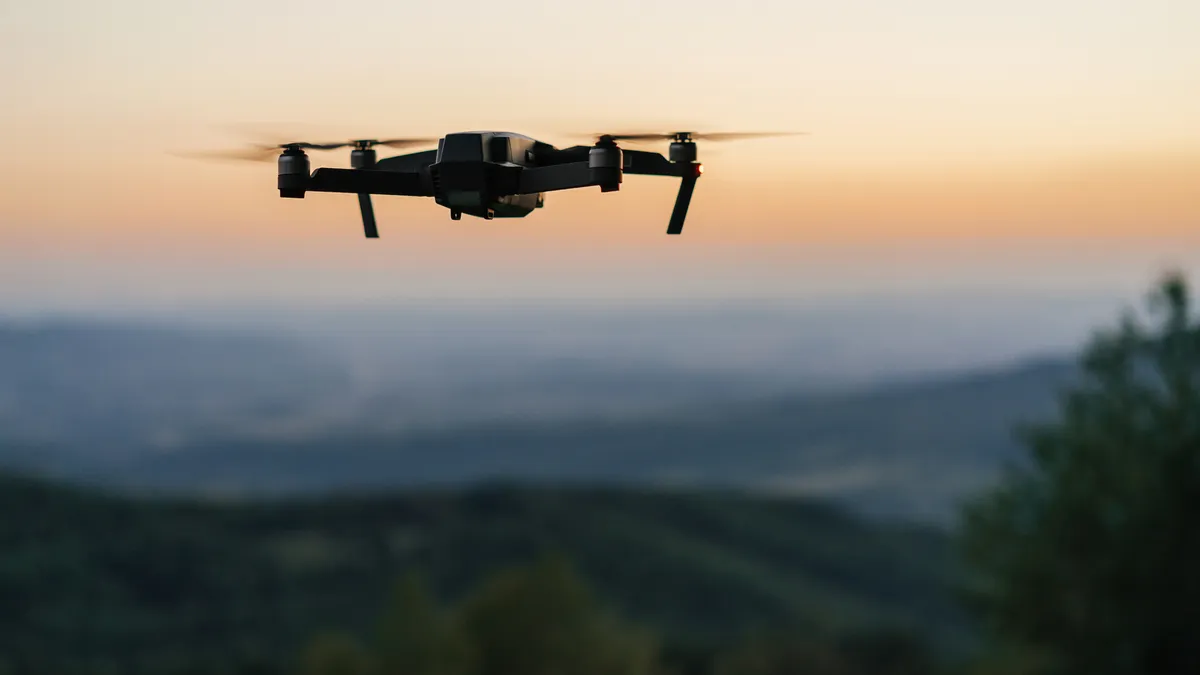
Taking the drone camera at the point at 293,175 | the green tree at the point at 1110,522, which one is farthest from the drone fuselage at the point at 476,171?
the green tree at the point at 1110,522

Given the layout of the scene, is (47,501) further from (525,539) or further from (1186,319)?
(1186,319)

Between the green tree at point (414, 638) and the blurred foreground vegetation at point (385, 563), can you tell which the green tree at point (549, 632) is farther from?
the blurred foreground vegetation at point (385, 563)

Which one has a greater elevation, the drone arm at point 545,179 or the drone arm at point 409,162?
the drone arm at point 409,162

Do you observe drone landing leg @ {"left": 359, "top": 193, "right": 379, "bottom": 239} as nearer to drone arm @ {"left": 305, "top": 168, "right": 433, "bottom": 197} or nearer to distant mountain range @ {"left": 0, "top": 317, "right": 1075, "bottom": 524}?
drone arm @ {"left": 305, "top": 168, "right": 433, "bottom": 197}

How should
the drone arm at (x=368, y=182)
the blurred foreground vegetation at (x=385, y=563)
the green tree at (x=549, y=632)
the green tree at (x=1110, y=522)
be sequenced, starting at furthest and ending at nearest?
the blurred foreground vegetation at (x=385, y=563)
the green tree at (x=549, y=632)
the green tree at (x=1110, y=522)
the drone arm at (x=368, y=182)

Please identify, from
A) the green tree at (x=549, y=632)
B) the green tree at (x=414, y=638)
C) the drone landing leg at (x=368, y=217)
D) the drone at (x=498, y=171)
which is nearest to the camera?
the drone at (x=498, y=171)

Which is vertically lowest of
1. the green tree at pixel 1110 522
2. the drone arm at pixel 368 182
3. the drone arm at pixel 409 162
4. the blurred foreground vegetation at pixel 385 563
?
Result: the blurred foreground vegetation at pixel 385 563

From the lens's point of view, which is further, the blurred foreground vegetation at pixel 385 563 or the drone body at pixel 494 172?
the blurred foreground vegetation at pixel 385 563
